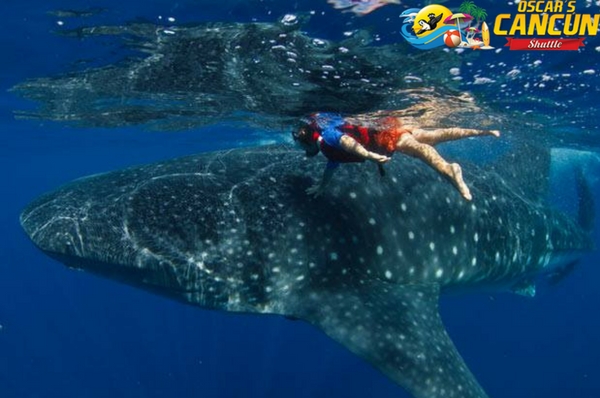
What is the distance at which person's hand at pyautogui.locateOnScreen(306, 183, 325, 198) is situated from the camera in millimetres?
5422

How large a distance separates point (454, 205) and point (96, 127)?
1985 centimetres

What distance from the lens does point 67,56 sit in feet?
32.5

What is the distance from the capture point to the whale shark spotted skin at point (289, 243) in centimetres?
478

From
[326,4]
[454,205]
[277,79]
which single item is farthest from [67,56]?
[454,205]

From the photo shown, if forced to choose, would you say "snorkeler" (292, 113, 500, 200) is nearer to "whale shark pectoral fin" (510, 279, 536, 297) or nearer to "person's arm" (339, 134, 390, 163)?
"person's arm" (339, 134, 390, 163)

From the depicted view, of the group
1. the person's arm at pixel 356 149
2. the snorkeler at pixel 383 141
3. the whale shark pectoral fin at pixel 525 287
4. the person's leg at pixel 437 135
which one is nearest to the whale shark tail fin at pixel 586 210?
the whale shark pectoral fin at pixel 525 287

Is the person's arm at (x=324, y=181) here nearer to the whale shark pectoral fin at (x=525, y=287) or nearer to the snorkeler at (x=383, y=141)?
the snorkeler at (x=383, y=141)

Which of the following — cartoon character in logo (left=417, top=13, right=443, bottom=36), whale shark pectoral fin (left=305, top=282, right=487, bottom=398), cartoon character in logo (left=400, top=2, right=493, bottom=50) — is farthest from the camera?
cartoon character in logo (left=417, top=13, right=443, bottom=36)

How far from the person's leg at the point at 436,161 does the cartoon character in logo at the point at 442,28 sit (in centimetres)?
372

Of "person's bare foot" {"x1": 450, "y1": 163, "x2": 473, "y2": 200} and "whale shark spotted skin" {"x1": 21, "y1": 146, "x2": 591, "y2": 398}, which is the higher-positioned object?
"person's bare foot" {"x1": 450, "y1": 163, "x2": 473, "y2": 200}

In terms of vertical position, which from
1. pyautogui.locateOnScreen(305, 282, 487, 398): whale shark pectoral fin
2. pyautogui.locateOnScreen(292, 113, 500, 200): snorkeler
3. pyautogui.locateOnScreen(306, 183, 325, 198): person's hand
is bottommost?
pyautogui.locateOnScreen(305, 282, 487, 398): whale shark pectoral fin

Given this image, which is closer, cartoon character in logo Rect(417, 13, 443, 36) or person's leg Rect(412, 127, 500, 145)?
person's leg Rect(412, 127, 500, 145)

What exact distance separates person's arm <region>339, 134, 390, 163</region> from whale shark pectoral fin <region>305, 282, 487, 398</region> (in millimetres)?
1775

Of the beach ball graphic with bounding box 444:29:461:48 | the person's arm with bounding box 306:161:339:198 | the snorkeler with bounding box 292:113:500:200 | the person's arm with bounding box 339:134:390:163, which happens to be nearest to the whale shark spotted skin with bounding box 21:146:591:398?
the person's arm with bounding box 306:161:339:198
